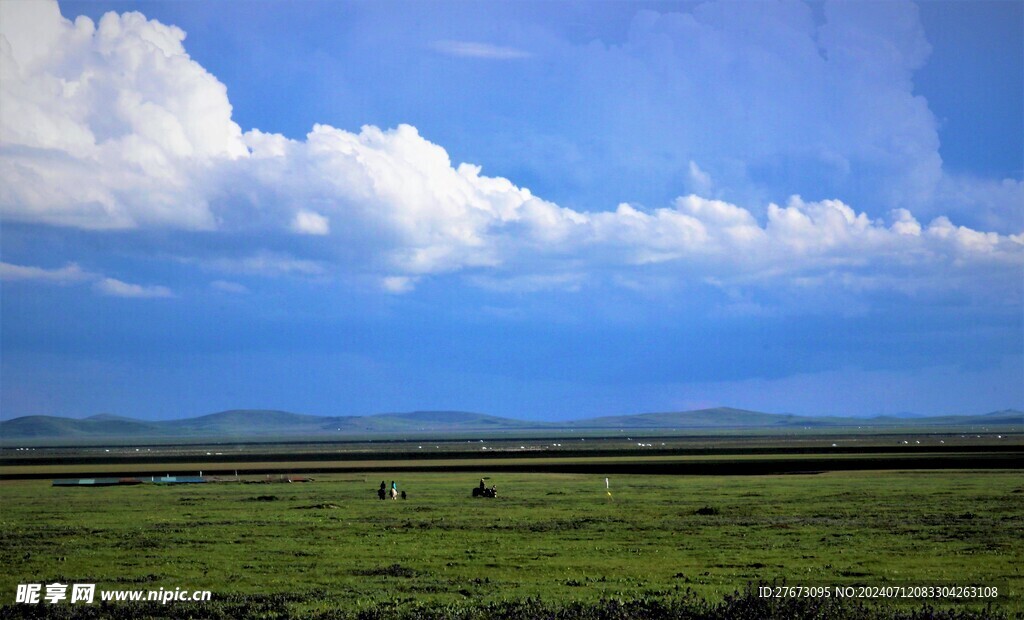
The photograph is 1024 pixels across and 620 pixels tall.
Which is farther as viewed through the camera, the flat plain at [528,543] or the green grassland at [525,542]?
the green grassland at [525,542]

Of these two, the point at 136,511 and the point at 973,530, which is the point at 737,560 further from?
the point at 136,511

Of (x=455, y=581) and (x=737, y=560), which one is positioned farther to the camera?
(x=737, y=560)

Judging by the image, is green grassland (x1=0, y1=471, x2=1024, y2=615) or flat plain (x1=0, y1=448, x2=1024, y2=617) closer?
flat plain (x1=0, y1=448, x2=1024, y2=617)

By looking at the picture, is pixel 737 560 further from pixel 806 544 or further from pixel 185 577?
pixel 185 577

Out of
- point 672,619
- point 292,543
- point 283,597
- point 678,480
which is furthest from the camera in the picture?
point 678,480

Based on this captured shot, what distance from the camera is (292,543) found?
36562 millimetres

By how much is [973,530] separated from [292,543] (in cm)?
2694

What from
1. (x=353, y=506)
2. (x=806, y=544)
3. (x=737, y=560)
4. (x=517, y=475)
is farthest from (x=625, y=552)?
(x=517, y=475)

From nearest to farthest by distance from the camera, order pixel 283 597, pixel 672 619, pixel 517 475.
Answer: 1. pixel 672 619
2. pixel 283 597
3. pixel 517 475

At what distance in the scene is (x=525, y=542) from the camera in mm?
36406

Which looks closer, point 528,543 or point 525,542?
point 528,543

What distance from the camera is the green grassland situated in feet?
89.4

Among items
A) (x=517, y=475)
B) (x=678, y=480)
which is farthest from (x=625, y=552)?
(x=517, y=475)

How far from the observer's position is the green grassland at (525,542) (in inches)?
1073
